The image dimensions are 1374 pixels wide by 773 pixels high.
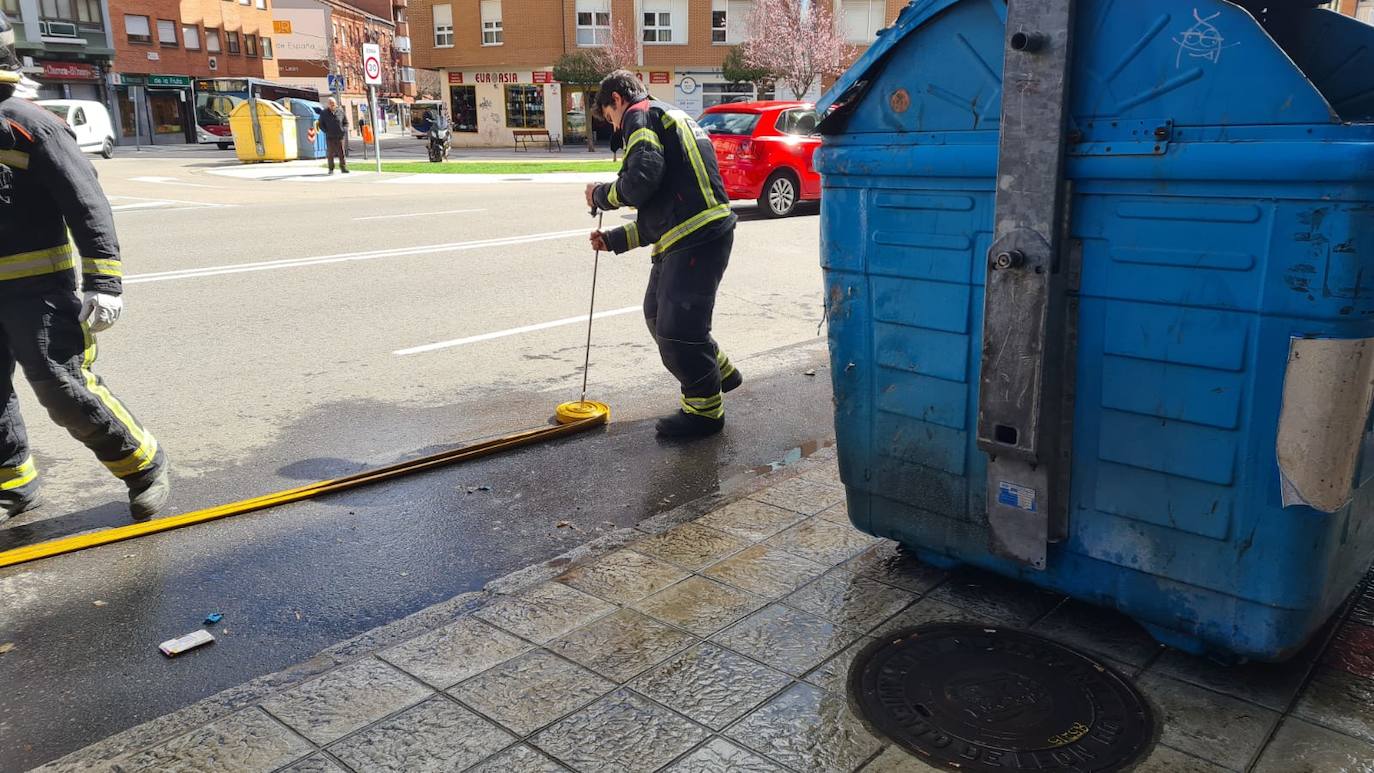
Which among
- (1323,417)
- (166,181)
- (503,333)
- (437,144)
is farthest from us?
(437,144)

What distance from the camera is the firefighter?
4812 millimetres

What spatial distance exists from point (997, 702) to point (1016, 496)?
547 mm

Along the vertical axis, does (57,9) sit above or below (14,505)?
above

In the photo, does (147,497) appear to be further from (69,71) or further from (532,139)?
(69,71)

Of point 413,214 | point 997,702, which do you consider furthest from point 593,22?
point 997,702

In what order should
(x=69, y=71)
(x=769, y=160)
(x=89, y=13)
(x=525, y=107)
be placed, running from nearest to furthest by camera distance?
(x=769, y=160)
(x=525, y=107)
(x=69, y=71)
(x=89, y=13)

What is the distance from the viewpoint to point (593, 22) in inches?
1791

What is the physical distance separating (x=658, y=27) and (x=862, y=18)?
8.93m

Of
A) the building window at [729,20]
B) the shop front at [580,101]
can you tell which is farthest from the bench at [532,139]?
the building window at [729,20]

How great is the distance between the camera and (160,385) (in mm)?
6020

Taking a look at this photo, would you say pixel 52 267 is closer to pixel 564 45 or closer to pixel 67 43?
pixel 564 45

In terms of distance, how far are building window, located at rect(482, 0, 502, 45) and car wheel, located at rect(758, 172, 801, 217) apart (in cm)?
3520

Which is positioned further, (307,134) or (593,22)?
(593,22)

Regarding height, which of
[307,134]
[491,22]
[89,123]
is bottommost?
[307,134]
